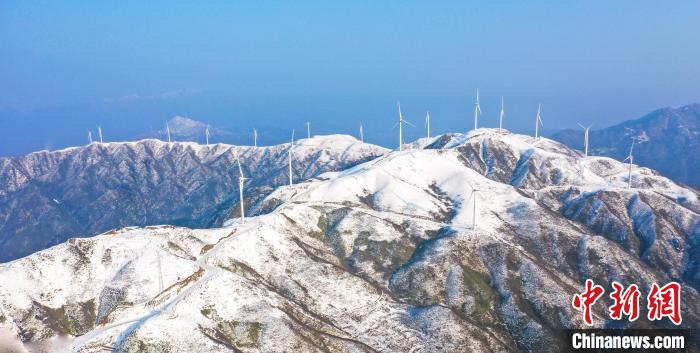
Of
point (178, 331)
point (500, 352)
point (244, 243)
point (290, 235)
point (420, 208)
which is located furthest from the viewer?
point (420, 208)

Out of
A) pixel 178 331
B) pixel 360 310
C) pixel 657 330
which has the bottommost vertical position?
pixel 657 330

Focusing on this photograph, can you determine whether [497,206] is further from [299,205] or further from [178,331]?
[178,331]

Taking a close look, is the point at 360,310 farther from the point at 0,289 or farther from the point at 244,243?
the point at 0,289

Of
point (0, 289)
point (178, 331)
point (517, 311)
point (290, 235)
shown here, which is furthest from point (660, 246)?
point (0, 289)

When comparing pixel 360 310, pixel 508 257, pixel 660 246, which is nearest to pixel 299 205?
pixel 360 310

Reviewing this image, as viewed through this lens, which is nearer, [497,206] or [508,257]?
[508,257]

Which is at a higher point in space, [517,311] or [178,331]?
[178,331]

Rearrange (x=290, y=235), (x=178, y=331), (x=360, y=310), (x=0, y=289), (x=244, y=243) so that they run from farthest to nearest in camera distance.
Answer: (x=290, y=235)
(x=244, y=243)
(x=360, y=310)
(x=0, y=289)
(x=178, y=331)
